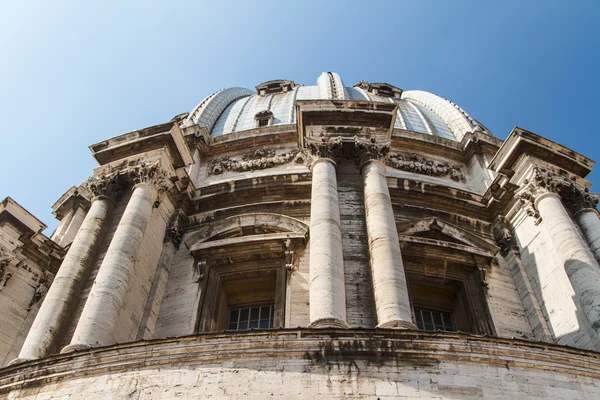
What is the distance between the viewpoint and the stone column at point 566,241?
13188 mm

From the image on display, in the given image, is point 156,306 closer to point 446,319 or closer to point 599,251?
point 446,319

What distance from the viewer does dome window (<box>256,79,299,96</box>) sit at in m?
36.7

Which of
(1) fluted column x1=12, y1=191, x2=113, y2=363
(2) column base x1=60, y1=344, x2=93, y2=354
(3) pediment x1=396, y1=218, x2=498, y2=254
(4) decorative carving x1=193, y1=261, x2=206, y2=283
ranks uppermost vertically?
(3) pediment x1=396, y1=218, x2=498, y2=254

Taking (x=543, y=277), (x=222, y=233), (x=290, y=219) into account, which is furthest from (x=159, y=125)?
(x=543, y=277)

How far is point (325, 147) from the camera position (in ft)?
55.8

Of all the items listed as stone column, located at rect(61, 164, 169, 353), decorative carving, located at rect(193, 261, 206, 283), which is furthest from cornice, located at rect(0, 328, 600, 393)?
decorative carving, located at rect(193, 261, 206, 283)

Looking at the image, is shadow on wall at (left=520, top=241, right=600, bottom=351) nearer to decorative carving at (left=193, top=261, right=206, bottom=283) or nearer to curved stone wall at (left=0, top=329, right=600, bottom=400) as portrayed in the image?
curved stone wall at (left=0, top=329, right=600, bottom=400)

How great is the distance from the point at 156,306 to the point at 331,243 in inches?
221

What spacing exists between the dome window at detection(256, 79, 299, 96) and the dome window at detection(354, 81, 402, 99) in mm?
4873

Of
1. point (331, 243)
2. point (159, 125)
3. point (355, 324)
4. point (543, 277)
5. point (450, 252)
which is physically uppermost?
point (159, 125)

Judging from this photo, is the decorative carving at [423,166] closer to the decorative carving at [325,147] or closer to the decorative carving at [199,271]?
the decorative carving at [325,147]

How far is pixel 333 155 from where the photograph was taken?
55.7 ft

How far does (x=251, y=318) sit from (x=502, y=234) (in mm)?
8387

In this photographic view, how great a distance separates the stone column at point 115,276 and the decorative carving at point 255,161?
17.0ft
